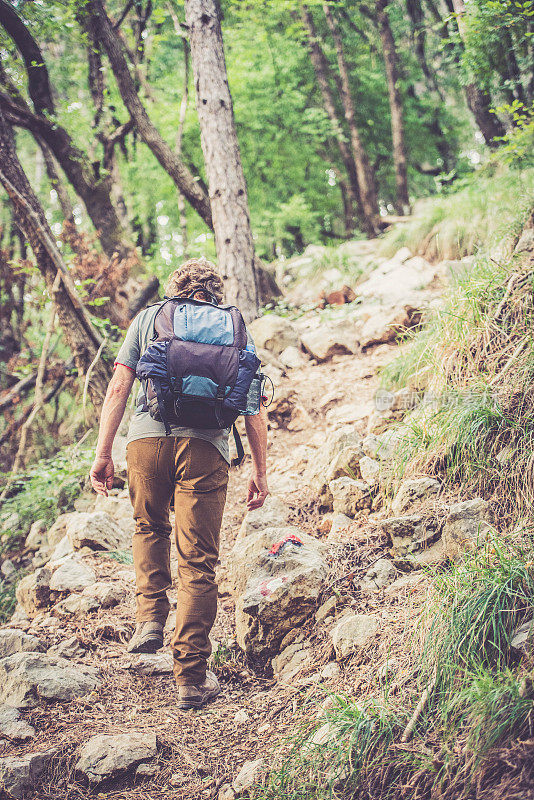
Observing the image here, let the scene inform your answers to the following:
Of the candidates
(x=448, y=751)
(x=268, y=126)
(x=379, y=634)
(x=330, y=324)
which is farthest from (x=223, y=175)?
(x=268, y=126)

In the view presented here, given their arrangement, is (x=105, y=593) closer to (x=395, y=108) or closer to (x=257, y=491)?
(x=257, y=491)

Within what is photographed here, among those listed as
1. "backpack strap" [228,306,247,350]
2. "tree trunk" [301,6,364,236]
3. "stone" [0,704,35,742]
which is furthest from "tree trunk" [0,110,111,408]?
"tree trunk" [301,6,364,236]

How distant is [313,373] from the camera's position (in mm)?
5754

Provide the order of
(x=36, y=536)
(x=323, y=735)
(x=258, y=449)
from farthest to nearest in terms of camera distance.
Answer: (x=36, y=536) → (x=258, y=449) → (x=323, y=735)

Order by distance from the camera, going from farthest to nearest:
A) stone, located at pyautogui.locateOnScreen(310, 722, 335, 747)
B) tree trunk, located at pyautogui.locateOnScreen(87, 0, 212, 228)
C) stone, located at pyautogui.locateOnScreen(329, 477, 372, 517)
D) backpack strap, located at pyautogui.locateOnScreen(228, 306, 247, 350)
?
tree trunk, located at pyautogui.locateOnScreen(87, 0, 212, 228)
stone, located at pyautogui.locateOnScreen(329, 477, 372, 517)
backpack strap, located at pyautogui.locateOnScreen(228, 306, 247, 350)
stone, located at pyautogui.locateOnScreen(310, 722, 335, 747)

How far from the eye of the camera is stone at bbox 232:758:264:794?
1.96m

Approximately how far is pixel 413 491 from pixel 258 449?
2.98ft

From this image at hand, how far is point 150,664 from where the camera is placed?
2.80 m

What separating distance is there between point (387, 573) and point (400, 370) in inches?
76.1

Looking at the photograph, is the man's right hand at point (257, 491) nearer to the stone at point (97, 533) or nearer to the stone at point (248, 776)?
the stone at point (248, 776)

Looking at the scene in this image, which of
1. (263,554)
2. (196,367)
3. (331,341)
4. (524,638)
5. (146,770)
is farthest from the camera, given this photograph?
(331,341)

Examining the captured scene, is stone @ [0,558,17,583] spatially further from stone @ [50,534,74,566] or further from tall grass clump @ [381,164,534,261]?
tall grass clump @ [381,164,534,261]

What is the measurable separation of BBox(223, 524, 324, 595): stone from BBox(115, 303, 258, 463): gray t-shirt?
64cm

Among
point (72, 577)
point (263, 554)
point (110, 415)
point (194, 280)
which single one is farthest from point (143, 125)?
point (263, 554)
